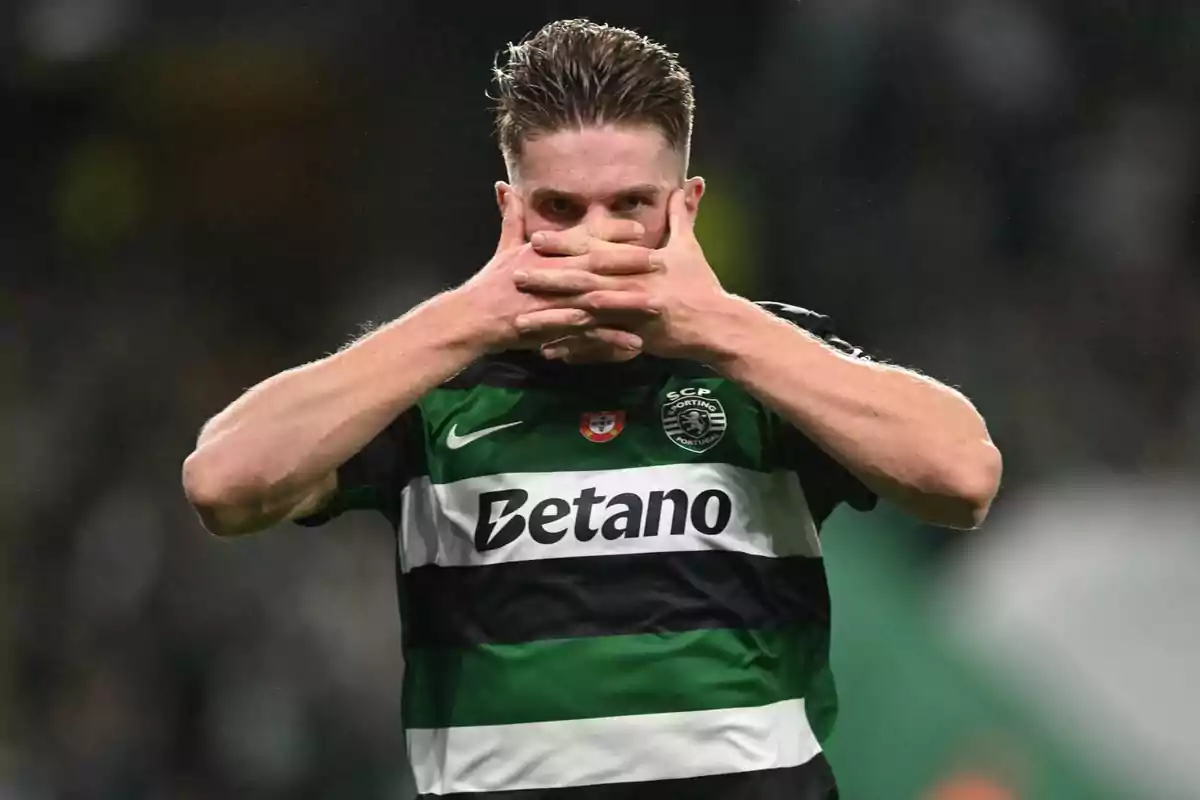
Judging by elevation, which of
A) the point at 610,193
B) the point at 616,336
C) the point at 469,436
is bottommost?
the point at 469,436

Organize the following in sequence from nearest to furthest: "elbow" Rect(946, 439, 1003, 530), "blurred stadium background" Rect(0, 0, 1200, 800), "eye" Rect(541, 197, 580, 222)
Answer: "elbow" Rect(946, 439, 1003, 530) → "eye" Rect(541, 197, 580, 222) → "blurred stadium background" Rect(0, 0, 1200, 800)

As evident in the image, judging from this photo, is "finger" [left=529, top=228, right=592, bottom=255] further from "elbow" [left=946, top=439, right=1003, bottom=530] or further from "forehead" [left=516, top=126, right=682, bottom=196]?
"elbow" [left=946, top=439, right=1003, bottom=530]

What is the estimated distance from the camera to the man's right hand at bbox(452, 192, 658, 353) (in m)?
0.99

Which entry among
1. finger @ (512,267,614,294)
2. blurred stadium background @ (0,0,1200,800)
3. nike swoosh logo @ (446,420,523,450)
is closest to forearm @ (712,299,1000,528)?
finger @ (512,267,614,294)

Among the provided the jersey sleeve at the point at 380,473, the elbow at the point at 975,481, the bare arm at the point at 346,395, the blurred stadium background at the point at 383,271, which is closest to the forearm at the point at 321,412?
the bare arm at the point at 346,395

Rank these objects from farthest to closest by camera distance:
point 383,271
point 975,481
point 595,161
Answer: point 383,271 → point 595,161 → point 975,481

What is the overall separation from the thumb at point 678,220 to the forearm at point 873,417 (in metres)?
0.09

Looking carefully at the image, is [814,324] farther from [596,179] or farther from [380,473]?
[380,473]

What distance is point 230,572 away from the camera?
1.99 m

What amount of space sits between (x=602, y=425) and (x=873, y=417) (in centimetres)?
25

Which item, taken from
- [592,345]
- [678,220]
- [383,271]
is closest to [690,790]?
[592,345]

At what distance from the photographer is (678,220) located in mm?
1066

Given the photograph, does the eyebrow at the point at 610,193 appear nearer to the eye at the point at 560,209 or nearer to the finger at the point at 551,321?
the eye at the point at 560,209

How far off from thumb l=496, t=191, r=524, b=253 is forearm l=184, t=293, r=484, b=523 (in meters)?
0.09
